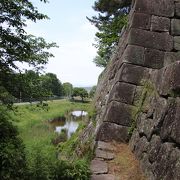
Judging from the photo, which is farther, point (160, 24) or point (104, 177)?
point (160, 24)

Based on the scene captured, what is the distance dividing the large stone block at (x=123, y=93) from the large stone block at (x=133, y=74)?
12cm

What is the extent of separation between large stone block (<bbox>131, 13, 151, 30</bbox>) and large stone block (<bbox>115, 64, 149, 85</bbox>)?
106 cm

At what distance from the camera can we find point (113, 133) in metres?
6.54

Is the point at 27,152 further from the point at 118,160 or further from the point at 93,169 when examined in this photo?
the point at 118,160

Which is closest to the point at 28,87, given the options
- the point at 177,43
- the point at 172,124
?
the point at 172,124

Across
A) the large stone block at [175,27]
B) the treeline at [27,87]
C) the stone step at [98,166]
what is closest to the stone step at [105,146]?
the stone step at [98,166]

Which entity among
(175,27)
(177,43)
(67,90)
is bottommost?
(67,90)

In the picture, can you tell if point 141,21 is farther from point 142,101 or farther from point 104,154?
point 104,154

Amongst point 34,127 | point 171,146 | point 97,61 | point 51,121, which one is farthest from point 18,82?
point 97,61

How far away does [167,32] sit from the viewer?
24.6ft

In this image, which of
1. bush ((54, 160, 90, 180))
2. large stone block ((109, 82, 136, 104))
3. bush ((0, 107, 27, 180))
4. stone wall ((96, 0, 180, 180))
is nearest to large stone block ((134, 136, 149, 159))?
stone wall ((96, 0, 180, 180))

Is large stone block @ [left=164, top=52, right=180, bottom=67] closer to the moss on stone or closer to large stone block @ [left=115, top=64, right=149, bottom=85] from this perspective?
large stone block @ [left=115, top=64, right=149, bottom=85]

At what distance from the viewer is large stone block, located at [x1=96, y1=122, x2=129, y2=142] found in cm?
649

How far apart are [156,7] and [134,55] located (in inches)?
55.9
